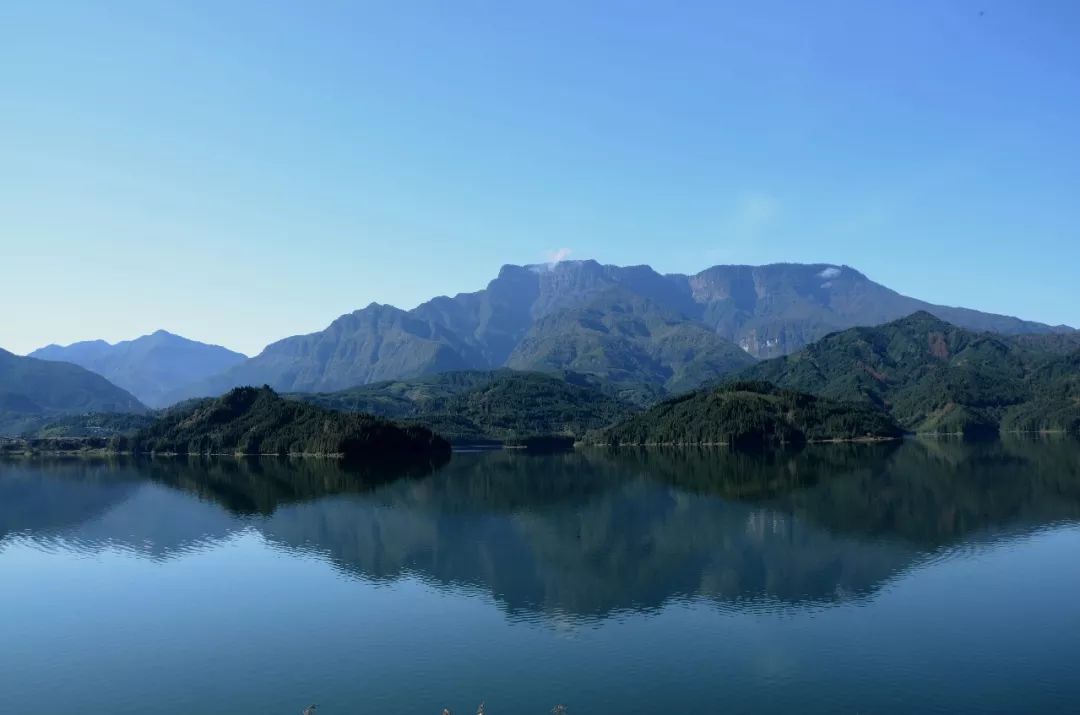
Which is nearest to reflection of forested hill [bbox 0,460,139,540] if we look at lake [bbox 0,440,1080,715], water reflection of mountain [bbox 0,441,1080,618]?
water reflection of mountain [bbox 0,441,1080,618]

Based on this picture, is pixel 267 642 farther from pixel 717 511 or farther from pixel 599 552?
pixel 717 511

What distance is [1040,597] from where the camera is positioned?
62.1 metres

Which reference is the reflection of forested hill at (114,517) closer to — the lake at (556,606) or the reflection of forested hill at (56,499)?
the reflection of forested hill at (56,499)

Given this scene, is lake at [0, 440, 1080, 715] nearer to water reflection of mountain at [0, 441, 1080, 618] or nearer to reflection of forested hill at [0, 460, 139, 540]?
water reflection of mountain at [0, 441, 1080, 618]

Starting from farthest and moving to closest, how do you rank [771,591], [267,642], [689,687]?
[771,591] → [267,642] → [689,687]

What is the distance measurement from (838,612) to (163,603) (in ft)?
183

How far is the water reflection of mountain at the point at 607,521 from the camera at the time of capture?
2761 inches

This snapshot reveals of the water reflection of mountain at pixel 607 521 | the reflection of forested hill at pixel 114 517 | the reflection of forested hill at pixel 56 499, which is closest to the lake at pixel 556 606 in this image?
the water reflection of mountain at pixel 607 521

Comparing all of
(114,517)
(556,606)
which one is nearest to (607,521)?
(556,606)

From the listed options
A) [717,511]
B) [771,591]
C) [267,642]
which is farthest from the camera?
[717,511]

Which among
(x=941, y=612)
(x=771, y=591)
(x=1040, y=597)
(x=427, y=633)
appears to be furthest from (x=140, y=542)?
(x=1040, y=597)

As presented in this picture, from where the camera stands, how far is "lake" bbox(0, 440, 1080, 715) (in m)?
44.3

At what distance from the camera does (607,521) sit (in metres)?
105

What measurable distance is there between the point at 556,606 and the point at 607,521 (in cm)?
4366
